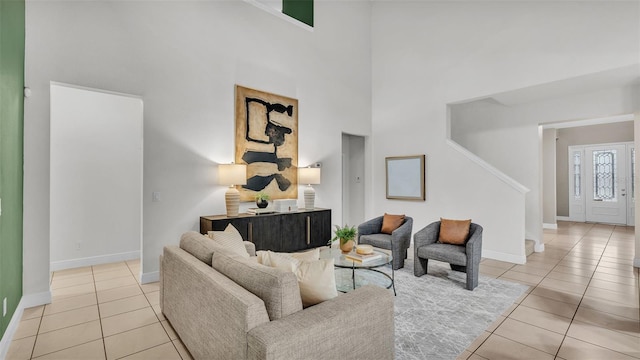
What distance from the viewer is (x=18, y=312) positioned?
2756mm

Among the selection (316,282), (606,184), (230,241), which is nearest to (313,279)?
(316,282)

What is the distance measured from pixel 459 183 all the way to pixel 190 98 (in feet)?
14.9

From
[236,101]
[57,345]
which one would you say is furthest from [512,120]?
[57,345]

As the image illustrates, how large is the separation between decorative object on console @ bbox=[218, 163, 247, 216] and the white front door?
956cm

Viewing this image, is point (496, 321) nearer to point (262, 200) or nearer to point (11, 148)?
point (262, 200)

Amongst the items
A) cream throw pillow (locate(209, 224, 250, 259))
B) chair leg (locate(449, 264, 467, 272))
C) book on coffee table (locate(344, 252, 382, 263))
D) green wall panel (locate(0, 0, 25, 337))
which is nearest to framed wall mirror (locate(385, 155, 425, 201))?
chair leg (locate(449, 264, 467, 272))

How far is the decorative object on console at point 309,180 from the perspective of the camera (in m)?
5.23

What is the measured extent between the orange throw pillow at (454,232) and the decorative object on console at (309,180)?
2.18 m

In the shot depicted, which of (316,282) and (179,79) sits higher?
(179,79)

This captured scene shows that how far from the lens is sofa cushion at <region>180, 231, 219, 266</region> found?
2.21 metres

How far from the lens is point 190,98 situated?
416 centimetres

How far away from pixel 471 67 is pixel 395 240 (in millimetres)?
3318

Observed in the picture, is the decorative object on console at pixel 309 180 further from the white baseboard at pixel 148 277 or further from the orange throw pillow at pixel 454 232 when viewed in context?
the white baseboard at pixel 148 277

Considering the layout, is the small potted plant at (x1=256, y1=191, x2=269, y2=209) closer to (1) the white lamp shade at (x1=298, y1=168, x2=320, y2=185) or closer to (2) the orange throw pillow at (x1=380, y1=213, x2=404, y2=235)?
(1) the white lamp shade at (x1=298, y1=168, x2=320, y2=185)
